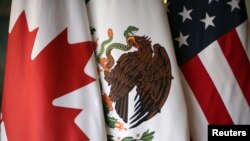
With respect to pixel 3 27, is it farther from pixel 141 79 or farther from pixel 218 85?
pixel 218 85

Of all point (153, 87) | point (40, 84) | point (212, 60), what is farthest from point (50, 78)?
point (212, 60)

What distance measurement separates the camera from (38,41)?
0.69 metres

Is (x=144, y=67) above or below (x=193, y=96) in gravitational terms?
above

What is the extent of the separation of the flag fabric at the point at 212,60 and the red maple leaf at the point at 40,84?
1.13 feet

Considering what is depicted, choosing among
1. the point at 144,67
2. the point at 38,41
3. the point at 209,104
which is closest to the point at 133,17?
the point at 144,67

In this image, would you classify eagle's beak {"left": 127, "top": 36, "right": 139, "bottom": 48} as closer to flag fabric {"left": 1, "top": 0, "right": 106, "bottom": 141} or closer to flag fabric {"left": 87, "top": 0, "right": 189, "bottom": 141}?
flag fabric {"left": 87, "top": 0, "right": 189, "bottom": 141}

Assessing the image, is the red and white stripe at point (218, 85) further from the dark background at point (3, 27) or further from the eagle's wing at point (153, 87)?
the dark background at point (3, 27)

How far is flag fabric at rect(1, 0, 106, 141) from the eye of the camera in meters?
0.67

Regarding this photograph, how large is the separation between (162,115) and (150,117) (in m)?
0.03

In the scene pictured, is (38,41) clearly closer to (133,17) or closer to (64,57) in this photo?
(64,57)

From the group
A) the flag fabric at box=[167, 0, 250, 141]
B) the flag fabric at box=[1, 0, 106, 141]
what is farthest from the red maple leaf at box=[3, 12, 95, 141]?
the flag fabric at box=[167, 0, 250, 141]

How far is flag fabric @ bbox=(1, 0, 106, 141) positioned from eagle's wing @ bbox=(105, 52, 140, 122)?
0.05 metres

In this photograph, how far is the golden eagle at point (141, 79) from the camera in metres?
0.73

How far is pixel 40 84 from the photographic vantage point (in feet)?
2.21
